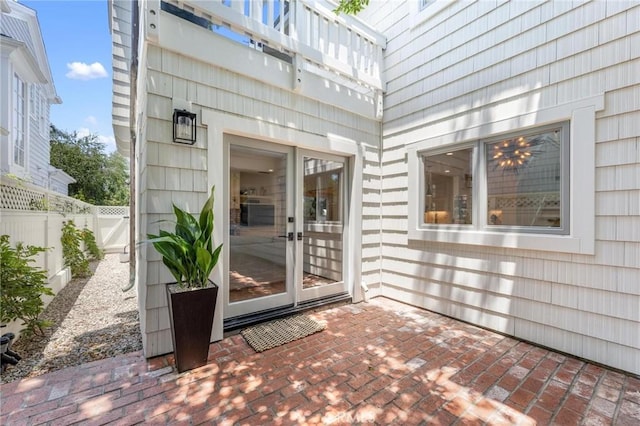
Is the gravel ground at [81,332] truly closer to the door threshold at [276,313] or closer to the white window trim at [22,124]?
the door threshold at [276,313]

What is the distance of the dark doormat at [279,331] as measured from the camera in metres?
2.82

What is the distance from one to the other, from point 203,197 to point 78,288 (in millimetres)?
4011

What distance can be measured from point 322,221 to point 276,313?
135cm

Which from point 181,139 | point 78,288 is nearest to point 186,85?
point 181,139

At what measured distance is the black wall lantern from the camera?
8.54ft

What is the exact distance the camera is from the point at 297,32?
3412 mm

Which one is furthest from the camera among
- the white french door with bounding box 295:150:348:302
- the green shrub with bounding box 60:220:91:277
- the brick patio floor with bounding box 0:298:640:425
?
the green shrub with bounding box 60:220:91:277

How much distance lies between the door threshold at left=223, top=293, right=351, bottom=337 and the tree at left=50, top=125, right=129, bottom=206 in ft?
57.9

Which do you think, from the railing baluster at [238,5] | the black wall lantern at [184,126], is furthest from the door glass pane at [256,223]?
the railing baluster at [238,5]

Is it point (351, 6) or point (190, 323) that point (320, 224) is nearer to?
point (190, 323)

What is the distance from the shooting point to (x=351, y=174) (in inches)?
160

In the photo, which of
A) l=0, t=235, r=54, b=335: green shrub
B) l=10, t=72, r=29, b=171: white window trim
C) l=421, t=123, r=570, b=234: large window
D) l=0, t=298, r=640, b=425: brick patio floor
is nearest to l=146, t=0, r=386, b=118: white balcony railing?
l=421, t=123, r=570, b=234: large window

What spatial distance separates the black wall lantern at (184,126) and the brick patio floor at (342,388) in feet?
6.55

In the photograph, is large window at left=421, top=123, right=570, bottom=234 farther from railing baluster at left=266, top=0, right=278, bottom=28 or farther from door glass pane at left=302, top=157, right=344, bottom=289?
railing baluster at left=266, top=0, right=278, bottom=28
